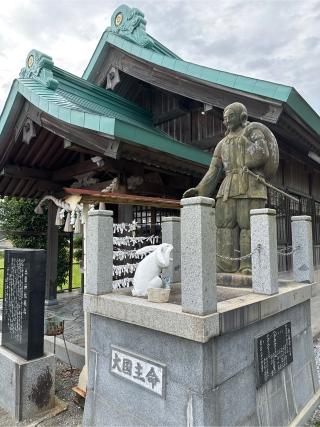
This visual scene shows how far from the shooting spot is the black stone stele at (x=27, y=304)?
436 cm

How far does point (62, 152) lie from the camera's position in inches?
328

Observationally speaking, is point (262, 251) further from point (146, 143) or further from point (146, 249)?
point (146, 143)

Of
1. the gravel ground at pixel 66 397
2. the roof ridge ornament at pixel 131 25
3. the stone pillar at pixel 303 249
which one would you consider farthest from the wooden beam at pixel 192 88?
the gravel ground at pixel 66 397

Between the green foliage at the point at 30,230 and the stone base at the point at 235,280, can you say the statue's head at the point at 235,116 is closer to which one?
the stone base at the point at 235,280

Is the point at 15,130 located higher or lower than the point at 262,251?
higher

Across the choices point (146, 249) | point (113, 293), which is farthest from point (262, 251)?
point (113, 293)

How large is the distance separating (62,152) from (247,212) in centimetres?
564

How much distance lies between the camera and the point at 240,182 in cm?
457

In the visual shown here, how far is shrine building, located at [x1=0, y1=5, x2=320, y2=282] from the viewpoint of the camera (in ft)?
18.5

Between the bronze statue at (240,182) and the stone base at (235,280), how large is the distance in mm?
121

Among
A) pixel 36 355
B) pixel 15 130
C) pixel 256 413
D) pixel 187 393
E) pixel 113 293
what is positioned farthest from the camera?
pixel 15 130

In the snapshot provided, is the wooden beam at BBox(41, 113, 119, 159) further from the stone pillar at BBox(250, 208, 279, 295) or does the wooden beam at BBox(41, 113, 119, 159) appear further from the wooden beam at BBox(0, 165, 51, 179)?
the stone pillar at BBox(250, 208, 279, 295)

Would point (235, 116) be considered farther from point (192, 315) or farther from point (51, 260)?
point (51, 260)

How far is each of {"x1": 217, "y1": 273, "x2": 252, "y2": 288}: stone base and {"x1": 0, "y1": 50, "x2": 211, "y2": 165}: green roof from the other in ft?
8.27
